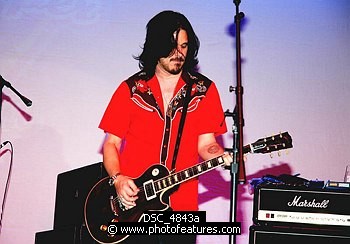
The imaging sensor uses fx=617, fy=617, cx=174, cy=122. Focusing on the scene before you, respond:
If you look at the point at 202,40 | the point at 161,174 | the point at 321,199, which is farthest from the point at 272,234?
the point at 202,40

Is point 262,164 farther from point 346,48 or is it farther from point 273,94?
point 346,48

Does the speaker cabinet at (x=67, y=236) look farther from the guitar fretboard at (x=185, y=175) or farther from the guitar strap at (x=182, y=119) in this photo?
the guitar strap at (x=182, y=119)

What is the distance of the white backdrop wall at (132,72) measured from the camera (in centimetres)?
429

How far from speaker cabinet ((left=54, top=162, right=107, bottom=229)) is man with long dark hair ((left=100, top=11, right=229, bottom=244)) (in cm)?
14

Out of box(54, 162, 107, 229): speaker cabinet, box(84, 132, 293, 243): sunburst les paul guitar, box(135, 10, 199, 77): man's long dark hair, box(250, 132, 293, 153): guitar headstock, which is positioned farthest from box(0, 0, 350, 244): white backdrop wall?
box(250, 132, 293, 153): guitar headstock

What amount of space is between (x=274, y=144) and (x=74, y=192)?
4.02ft

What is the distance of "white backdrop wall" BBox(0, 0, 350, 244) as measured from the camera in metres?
4.29

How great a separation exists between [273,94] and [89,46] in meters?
1.37

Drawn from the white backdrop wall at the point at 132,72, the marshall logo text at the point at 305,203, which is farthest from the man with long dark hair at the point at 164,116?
the white backdrop wall at the point at 132,72

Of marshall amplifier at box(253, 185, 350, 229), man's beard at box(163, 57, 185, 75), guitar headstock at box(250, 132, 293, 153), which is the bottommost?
marshall amplifier at box(253, 185, 350, 229)

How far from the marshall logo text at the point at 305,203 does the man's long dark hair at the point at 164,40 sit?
3.19ft

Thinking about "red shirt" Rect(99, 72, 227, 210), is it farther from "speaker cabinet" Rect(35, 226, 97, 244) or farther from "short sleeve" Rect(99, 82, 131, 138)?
"speaker cabinet" Rect(35, 226, 97, 244)

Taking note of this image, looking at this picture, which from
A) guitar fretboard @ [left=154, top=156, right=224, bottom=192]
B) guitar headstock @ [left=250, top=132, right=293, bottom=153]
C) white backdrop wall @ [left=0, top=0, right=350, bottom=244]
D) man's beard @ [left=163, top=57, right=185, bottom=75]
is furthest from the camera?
white backdrop wall @ [left=0, top=0, right=350, bottom=244]

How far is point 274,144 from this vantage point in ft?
10.3
